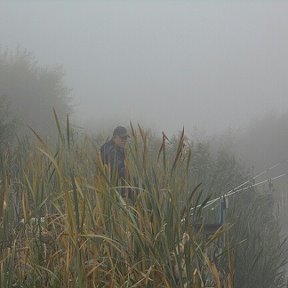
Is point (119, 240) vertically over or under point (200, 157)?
under

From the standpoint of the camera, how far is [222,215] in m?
4.64

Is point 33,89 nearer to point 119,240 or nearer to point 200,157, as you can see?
point 200,157

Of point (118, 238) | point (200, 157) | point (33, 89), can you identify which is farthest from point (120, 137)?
point (33, 89)

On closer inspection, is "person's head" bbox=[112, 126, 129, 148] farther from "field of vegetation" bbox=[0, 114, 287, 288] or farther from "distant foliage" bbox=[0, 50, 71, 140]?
"distant foliage" bbox=[0, 50, 71, 140]

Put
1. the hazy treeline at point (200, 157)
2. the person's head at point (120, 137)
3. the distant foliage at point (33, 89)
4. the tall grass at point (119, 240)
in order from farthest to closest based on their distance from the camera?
the distant foliage at point (33, 89) → the person's head at point (120, 137) → the hazy treeline at point (200, 157) → the tall grass at point (119, 240)

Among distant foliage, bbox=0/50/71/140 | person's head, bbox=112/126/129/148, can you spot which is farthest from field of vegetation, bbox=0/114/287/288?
distant foliage, bbox=0/50/71/140

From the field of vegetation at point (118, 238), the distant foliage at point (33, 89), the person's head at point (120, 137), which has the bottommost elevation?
the field of vegetation at point (118, 238)

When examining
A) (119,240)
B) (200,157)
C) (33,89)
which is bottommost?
(119,240)

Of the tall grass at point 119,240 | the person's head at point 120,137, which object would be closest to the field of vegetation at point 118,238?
the tall grass at point 119,240

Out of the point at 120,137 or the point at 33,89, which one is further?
the point at 33,89

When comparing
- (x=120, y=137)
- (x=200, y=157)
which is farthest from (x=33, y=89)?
(x=120, y=137)

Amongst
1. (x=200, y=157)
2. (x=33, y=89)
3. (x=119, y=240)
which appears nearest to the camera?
(x=119, y=240)

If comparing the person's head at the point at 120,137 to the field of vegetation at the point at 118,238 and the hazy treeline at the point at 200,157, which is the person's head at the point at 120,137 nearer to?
the hazy treeline at the point at 200,157

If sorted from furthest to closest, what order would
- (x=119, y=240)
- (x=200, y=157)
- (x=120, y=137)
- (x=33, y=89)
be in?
(x=33, y=89) < (x=200, y=157) < (x=120, y=137) < (x=119, y=240)
